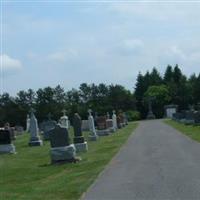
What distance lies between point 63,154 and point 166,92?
8338 cm

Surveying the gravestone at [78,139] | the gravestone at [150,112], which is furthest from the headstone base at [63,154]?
the gravestone at [150,112]

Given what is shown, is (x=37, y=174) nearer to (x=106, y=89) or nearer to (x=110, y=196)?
(x=110, y=196)

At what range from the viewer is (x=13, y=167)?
18.3m

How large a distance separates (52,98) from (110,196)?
9075 centimetres

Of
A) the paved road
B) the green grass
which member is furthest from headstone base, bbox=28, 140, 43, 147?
the paved road

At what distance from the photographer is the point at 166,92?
101m

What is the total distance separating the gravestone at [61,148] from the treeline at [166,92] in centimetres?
7592

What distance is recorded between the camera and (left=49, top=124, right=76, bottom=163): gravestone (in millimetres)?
18391

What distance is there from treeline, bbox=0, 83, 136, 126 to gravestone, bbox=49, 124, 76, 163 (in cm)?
Answer: 6753

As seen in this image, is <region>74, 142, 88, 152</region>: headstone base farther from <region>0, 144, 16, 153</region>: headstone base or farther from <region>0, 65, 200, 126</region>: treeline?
<region>0, 65, 200, 126</region>: treeline

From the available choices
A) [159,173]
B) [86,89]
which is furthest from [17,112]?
[159,173]

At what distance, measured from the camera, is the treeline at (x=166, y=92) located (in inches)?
3848

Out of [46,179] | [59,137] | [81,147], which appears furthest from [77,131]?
[46,179]

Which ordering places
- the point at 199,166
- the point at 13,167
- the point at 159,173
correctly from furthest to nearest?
the point at 13,167
the point at 199,166
the point at 159,173
